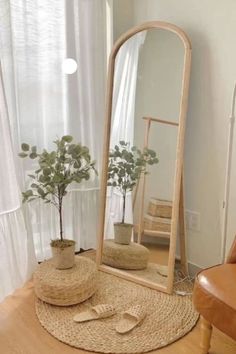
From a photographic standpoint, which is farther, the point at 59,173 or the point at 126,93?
the point at 126,93

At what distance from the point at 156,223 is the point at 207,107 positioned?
31.4 inches

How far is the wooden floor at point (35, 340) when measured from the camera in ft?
5.44

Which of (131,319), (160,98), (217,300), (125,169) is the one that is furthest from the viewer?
(125,169)

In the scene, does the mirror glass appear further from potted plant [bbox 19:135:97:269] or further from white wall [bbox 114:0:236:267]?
potted plant [bbox 19:135:97:269]

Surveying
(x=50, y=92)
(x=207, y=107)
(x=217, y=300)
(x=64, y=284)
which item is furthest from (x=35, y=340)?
(x=207, y=107)

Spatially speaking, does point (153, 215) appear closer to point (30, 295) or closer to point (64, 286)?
point (64, 286)

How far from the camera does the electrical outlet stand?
7.39ft

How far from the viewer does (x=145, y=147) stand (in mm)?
2238

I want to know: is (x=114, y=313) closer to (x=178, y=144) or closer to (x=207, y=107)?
(x=178, y=144)

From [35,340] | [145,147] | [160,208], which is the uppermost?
[145,147]

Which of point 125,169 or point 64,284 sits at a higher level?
point 125,169

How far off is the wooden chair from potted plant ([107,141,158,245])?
872 mm

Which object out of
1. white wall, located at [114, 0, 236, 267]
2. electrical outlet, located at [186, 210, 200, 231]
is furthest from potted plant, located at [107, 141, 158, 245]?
electrical outlet, located at [186, 210, 200, 231]

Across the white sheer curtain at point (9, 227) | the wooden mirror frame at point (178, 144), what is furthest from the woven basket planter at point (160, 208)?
the white sheer curtain at point (9, 227)
